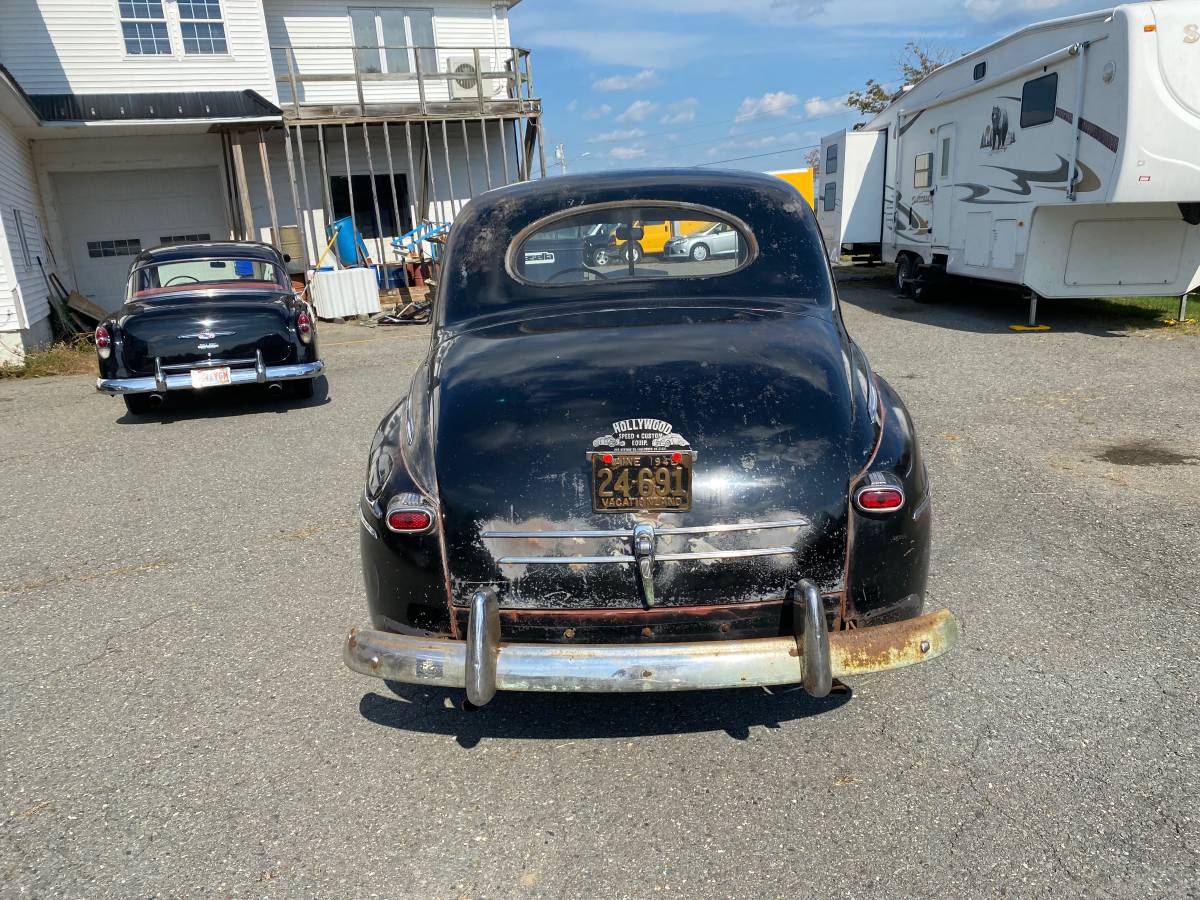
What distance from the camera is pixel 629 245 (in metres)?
4.20

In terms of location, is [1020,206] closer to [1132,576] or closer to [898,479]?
[1132,576]

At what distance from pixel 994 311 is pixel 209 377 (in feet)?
37.4

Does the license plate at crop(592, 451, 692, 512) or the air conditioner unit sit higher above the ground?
the air conditioner unit

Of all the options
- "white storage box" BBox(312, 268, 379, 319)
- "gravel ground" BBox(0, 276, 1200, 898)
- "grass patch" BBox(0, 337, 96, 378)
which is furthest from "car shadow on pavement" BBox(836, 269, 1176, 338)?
"grass patch" BBox(0, 337, 96, 378)

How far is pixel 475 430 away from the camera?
2957 millimetres

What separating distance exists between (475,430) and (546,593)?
59 centimetres

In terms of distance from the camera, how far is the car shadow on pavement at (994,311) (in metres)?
11.9

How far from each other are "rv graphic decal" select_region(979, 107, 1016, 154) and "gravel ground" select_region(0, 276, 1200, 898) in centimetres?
752

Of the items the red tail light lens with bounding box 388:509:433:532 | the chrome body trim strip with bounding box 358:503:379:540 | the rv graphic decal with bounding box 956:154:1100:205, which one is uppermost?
the rv graphic decal with bounding box 956:154:1100:205

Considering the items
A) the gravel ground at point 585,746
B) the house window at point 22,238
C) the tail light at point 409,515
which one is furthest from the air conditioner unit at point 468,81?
the tail light at point 409,515

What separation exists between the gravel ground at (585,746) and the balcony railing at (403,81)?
15000mm

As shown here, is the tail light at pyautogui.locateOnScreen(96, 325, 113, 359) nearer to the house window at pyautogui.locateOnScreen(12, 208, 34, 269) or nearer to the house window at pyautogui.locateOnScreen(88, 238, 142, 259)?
the house window at pyautogui.locateOnScreen(12, 208, 34, 269)

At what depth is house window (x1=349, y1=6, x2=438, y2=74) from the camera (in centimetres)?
2041

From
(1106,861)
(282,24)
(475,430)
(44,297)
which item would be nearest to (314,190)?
(282,24)
